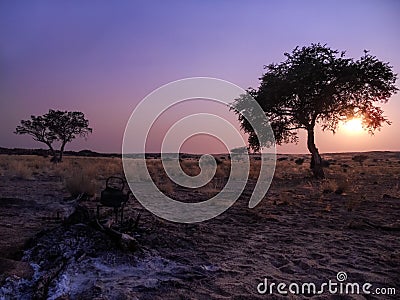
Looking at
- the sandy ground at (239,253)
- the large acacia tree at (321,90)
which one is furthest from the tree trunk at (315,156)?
the sandy ground at (239,253)

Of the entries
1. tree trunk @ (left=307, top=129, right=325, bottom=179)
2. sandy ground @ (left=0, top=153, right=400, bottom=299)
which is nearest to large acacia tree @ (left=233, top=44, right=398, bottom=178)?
tree trunk @ (left=307, top=129, right=325, bottom=179)

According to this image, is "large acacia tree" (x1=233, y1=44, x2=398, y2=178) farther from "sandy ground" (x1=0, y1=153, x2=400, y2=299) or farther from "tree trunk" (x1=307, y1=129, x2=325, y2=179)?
"sandy ground" (x1=0, y1=153, x2=400, y2=299)

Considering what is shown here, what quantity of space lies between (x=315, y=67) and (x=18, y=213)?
54.5 feet

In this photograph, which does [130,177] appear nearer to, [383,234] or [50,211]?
[50,211]

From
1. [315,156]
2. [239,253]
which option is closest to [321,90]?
[315,156]

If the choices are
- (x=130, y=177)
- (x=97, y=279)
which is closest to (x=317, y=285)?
(x=97, y=279)

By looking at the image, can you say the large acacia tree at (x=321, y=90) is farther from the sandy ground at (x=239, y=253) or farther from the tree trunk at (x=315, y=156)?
the sandy ground at (x=239, y=253)

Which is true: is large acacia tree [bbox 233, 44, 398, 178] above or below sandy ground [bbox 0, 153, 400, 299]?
above

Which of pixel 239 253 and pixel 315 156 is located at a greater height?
pixel 315 156

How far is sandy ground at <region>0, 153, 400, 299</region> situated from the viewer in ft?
13.9

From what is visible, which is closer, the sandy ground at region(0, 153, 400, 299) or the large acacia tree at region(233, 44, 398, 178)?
the sandy ground at region(0, 153, 400, 299)

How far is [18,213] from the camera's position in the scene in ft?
29.4

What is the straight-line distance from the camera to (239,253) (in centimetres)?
574

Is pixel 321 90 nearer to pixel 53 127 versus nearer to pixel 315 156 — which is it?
pixel 315 156
